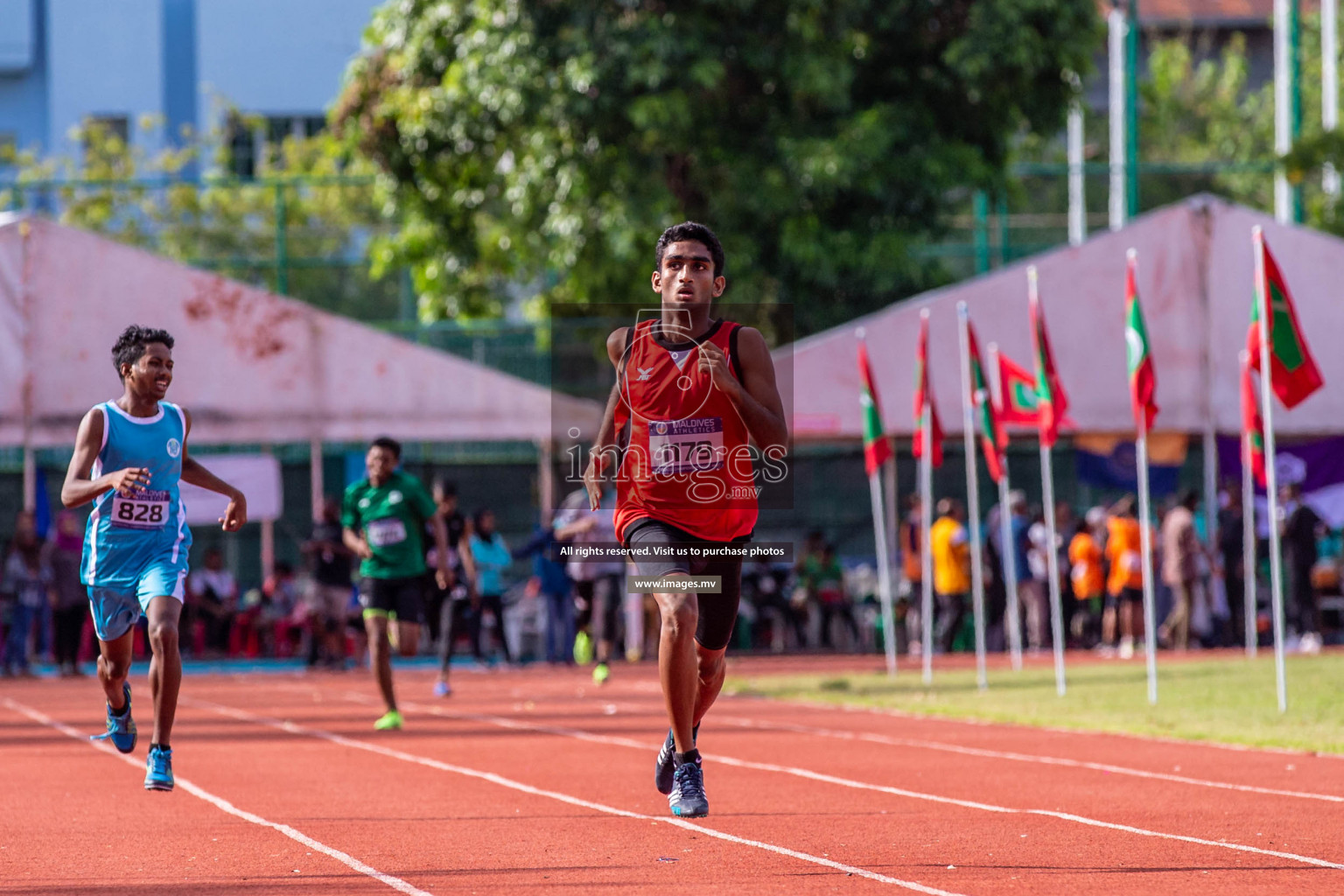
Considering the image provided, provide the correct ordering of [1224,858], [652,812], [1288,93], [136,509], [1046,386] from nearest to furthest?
[1224,858], [652,812], [136,509], [1046,386], [1288,93]

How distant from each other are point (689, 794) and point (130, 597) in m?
3.21

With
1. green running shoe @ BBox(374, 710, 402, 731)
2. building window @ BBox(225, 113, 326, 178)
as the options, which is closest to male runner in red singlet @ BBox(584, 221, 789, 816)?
green running shoe @ BBox(374, 710, 402, 731)

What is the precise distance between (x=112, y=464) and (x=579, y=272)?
58.4 feet

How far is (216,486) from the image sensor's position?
9.32 m

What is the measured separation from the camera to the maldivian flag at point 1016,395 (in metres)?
Result: 19.8

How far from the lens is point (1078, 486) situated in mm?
28312

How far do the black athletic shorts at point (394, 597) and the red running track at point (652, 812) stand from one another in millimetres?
879

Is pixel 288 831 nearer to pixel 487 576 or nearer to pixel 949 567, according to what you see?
pixel 487 576

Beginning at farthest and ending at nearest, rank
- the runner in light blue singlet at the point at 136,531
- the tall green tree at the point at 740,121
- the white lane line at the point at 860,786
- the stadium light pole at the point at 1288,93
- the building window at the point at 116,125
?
the building window at the point at 116,125, the stadium light pole at the point at 1288,93, the tall green tree at the point at 740,121, the runner in light blue singlet at the point at 136,531, the white lane line at the point at 860,786

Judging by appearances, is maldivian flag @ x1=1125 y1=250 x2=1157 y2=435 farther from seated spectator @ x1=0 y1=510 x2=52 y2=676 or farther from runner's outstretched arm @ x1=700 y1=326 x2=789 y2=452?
seated spectator @ x1=0 y1=510 x2=52 y2=676

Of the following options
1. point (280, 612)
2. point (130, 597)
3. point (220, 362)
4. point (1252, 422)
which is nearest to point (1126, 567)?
point (1252, 422)

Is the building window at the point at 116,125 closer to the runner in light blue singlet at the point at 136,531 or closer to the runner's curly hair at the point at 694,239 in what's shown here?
the runner in light blue singlet at the point at 136,531

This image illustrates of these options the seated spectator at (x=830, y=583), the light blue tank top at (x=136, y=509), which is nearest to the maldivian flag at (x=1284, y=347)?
the light blue tank top at (x=136, y=509)

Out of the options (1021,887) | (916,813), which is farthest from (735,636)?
(1021,887)
